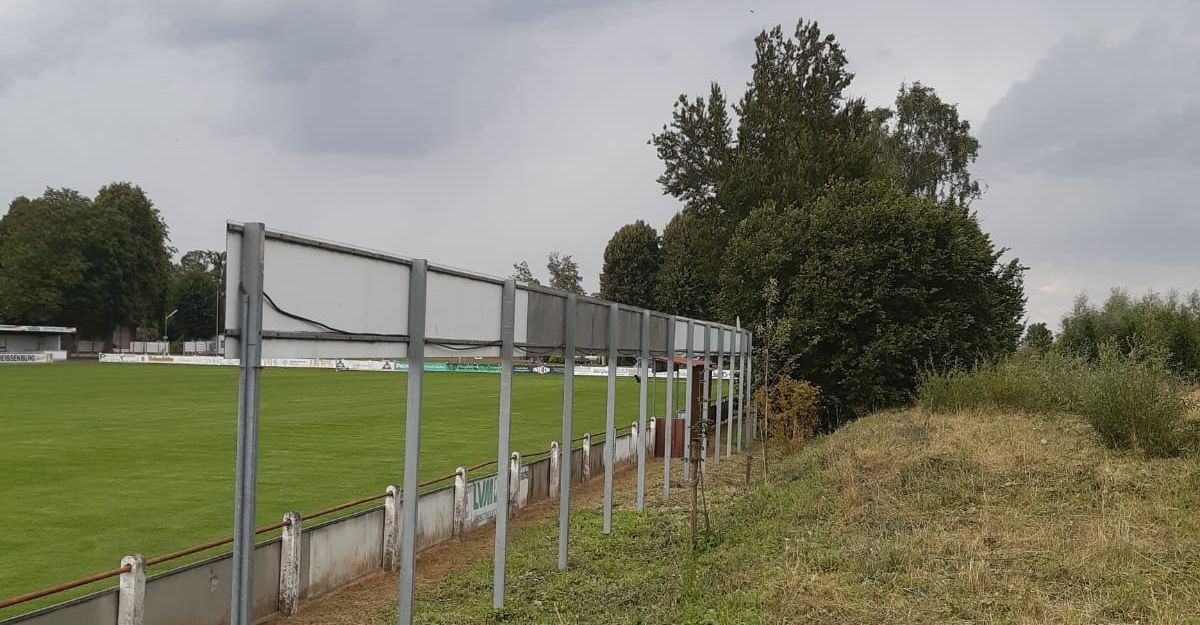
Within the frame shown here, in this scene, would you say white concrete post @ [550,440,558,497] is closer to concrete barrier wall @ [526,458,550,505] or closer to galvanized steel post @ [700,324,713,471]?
concrete barrier wall @ [526,458,550,505]

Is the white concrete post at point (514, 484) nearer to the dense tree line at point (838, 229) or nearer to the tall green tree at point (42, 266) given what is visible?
the dense tree line at point (838, 229)

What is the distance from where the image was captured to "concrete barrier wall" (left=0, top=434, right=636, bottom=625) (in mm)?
6980

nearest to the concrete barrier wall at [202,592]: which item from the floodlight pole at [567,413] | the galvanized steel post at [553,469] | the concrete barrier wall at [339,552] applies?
the concrete barrier wall at [339,552]

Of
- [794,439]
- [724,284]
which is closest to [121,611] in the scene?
[794,439]

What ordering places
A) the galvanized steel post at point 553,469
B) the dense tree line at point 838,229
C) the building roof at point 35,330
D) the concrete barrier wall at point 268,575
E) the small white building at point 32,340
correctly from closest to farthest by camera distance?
the concrete barrier wall at point 268,575
the galvanized steel post at point 553,469
the dense tree line at point 838,229
the building roof at point 35,330
the small white building at point 32,340

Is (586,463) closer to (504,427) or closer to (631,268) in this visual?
(504,427)

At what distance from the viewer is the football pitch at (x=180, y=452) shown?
506 inches

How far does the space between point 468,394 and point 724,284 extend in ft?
55.7

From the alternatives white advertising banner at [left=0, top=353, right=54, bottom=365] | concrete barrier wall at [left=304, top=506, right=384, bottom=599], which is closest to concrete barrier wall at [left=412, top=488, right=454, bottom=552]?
concrete barrier wall at [left=304, top=506, right=384, bottom=599]

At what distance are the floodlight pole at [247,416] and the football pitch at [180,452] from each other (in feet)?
23.1

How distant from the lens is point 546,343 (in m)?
9.23

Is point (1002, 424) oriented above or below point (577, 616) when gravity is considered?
above

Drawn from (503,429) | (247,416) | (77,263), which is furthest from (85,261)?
(247,416)

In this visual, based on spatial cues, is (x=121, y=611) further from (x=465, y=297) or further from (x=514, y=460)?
(x=514, y=460)
